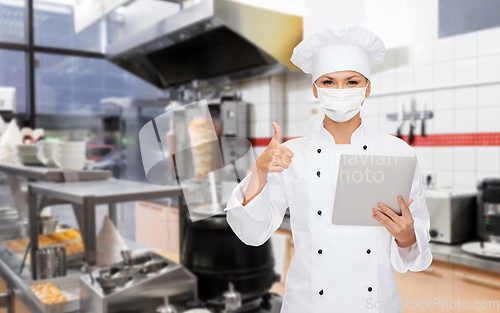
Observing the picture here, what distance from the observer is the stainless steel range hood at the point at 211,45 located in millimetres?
3025

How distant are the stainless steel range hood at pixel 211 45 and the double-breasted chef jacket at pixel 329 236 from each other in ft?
7.94

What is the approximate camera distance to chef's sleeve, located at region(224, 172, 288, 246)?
755mm

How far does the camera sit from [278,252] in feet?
9.52

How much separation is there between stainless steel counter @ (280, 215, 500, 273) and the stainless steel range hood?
182cm

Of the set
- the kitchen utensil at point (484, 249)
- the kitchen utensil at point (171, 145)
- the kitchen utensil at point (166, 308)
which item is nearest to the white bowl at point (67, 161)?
the kitchen utensil at point (166, 308)

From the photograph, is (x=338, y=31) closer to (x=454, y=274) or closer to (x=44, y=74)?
(x=454, y=274)

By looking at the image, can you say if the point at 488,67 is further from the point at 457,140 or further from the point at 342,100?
the point at 342,100

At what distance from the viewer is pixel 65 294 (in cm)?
155

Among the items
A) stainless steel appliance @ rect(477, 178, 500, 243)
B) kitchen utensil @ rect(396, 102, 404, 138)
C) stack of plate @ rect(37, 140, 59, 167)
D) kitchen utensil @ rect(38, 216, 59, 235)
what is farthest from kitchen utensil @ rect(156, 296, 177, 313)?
kitchen utensil @ rect(396, 102, 404, 138)

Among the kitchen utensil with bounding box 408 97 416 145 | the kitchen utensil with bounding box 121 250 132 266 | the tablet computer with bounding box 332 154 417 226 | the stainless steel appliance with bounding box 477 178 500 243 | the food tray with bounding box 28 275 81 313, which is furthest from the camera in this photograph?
the kitchen utensil with bounding box 408 97 416 145

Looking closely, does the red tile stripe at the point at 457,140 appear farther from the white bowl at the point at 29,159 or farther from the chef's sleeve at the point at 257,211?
the white bowl at the point at 29,159

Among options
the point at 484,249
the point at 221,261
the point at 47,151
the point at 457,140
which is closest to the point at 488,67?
the point at 457,140

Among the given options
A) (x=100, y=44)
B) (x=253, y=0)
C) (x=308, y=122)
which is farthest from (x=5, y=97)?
(x=308, y=122)

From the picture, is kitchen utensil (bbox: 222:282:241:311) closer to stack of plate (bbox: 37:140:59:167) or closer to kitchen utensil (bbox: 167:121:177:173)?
kitchen utensil (bbox: 167:121:177:173)
